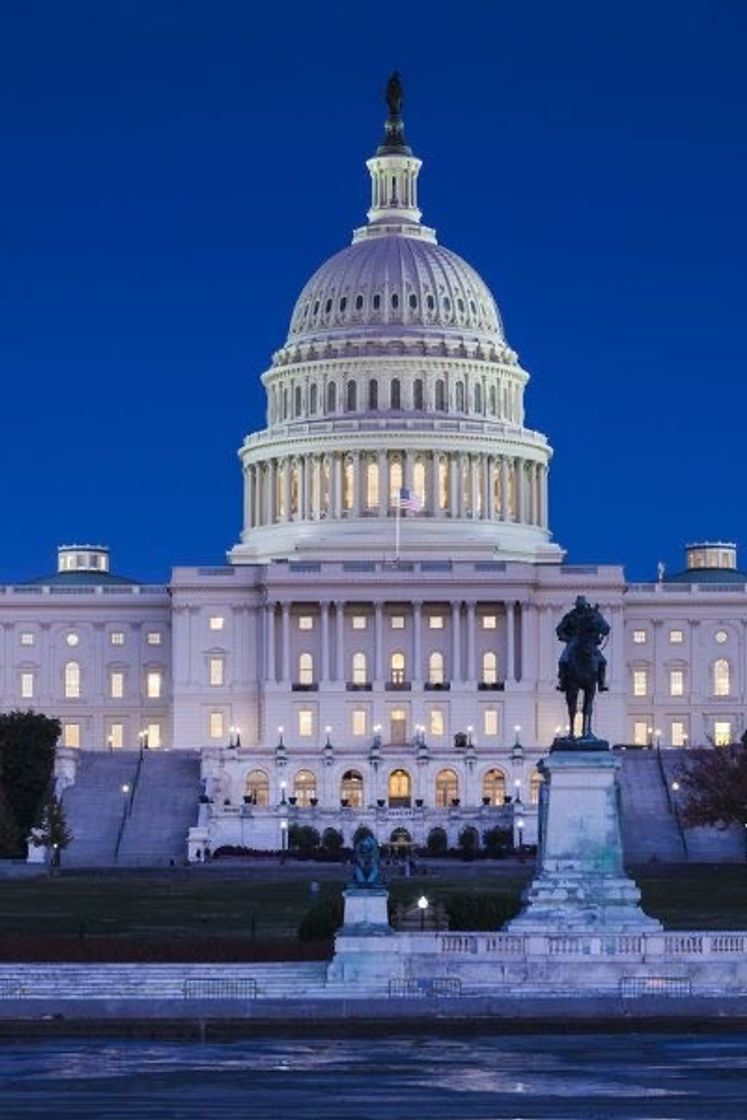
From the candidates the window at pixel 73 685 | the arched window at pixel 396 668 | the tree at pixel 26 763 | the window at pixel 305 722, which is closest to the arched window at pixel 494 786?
the window at pixel 305 722

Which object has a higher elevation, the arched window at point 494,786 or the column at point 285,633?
the column at point 285,633

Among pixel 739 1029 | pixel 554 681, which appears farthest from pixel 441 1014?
pixel 554 681

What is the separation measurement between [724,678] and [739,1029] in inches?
5252

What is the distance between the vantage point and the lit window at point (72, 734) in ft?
632

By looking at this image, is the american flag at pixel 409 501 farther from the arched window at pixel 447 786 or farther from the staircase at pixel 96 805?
the staircase at pixel 96 805

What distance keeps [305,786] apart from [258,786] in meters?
2.36

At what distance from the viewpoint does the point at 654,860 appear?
137125 millimetres

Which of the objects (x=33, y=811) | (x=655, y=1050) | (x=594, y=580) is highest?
(x=594, y=580)

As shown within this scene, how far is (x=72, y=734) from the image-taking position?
635ft

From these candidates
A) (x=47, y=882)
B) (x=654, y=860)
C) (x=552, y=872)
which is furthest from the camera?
(x=654, y=860)

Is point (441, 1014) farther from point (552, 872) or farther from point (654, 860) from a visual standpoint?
point (654, 860)

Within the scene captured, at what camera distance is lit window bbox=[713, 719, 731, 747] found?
19050 centimetres

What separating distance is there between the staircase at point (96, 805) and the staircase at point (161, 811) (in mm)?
628

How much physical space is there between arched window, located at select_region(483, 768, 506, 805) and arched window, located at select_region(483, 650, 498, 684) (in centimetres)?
1727
